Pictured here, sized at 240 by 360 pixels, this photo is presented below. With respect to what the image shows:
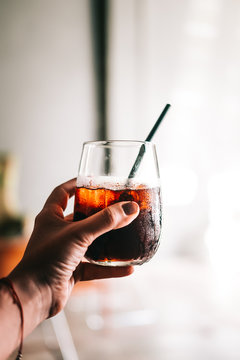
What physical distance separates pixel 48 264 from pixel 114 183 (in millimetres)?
247

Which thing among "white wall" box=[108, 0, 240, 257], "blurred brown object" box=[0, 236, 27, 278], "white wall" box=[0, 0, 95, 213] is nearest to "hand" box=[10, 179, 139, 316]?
"blurred brown object" box=[0, 236, 27, 278]

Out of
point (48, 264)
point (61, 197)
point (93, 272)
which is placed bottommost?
point (93, 272)

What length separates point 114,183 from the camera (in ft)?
3.11

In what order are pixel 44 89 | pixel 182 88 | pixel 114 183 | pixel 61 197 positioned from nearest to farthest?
pixel 114 183, pixel 61 197, pixel 44 89, pixel 182 88

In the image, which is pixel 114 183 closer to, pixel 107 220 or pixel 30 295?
pixel 107 220

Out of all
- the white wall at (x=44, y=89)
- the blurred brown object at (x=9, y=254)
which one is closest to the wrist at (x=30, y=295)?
the blurred brown object at (x=9, y=254)

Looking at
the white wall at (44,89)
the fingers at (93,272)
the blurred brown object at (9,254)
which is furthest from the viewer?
the white wall at (44,89)

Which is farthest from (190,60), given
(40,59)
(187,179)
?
(40,59)

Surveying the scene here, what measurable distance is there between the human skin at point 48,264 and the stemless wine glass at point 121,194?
47 mm

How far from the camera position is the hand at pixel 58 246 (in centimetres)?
86

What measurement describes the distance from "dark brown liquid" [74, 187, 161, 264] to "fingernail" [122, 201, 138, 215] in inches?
1.3

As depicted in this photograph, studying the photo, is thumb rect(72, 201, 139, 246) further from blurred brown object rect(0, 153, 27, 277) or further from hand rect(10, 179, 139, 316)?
blurred brown object rect(0, 153, 27, 277)

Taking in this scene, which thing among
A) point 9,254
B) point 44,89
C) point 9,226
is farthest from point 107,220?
point 44,89

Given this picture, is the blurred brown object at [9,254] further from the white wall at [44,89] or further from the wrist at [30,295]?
the white wall at [44,89]
